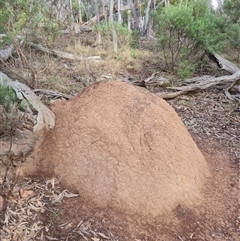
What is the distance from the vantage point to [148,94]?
12.0 feet

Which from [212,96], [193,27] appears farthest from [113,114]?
[193,27]

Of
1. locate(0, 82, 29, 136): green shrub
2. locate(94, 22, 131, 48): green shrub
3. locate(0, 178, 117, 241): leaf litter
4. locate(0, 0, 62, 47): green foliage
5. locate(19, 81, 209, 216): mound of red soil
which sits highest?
locate(0, 0, 62, 47): green foliage

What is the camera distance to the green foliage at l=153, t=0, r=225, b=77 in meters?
6.96

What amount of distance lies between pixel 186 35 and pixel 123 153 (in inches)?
189

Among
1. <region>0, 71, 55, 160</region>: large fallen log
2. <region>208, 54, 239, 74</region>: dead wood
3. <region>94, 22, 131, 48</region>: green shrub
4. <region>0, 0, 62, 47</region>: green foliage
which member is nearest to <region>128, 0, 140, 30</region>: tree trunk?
<region>94, 22, 131, 48</region>: green shrub

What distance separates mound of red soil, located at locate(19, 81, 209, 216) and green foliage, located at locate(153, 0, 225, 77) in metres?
3.89

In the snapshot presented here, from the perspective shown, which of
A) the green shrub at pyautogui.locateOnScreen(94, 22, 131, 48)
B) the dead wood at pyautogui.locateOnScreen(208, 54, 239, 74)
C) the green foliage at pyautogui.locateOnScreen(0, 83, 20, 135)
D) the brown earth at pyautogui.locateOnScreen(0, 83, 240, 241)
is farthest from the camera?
the green shrub at pyautogui.locateOnScreen(94, 22, 131, 48)

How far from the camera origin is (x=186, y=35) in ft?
23.6

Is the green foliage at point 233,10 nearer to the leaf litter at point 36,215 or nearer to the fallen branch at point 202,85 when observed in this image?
the fallen branch at point 202,85

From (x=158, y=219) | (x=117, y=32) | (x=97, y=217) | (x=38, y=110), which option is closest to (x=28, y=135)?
(x=38, y=110)

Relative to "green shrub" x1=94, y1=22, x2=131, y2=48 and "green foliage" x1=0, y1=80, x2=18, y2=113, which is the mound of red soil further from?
"green shrub" x1=94, y1=22, x2=131, y2=48

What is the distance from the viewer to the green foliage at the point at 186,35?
6965 millimetres

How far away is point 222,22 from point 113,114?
6649mm

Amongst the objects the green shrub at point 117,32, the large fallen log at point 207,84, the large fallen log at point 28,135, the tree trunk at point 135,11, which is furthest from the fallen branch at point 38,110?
the tree trunk at point 135,11
